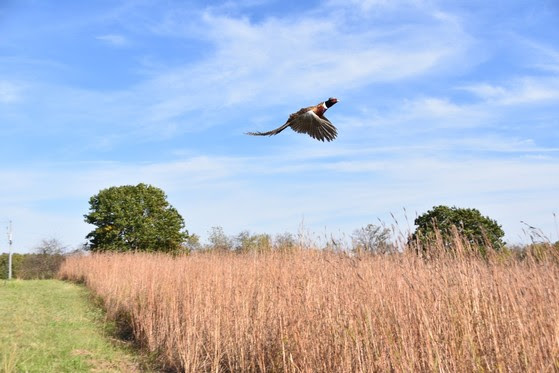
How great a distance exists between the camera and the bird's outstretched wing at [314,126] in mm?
5348

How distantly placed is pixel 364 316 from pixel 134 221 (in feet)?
72.8

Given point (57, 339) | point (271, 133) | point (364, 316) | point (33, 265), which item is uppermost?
point (271, 133)

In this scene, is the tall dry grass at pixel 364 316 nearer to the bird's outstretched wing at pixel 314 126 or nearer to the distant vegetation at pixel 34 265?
the bird's outstretched wing at pixel 314 126

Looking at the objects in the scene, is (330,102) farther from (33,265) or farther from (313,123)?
(33,265)

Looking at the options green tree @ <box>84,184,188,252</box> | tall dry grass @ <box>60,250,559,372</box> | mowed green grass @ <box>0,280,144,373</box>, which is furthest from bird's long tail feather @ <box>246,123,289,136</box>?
green tree @ <box>84,184,188,252</box>

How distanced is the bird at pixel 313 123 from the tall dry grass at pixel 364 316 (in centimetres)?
138

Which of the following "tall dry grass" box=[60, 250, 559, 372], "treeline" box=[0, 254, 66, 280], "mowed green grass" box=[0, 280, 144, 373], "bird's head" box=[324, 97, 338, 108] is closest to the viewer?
"tall dry grass" box=[60, 250, 559, 372]

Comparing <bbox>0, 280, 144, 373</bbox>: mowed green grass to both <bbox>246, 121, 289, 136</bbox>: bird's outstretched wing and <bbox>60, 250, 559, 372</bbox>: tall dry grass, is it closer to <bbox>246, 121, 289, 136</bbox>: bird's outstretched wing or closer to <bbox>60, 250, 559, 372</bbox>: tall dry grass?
<bbox>60, 250, 559, 372</bbox>: tall dry grass

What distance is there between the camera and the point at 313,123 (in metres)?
5.45

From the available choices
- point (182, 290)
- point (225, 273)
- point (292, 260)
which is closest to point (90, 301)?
point (182, 290)

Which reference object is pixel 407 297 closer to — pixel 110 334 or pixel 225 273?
pixel 225 273

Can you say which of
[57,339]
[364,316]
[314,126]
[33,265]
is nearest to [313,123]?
[314,126]

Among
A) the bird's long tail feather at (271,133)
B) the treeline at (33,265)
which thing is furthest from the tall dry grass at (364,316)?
the treeline at (33,265)

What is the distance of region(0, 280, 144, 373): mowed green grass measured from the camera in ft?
19.9
